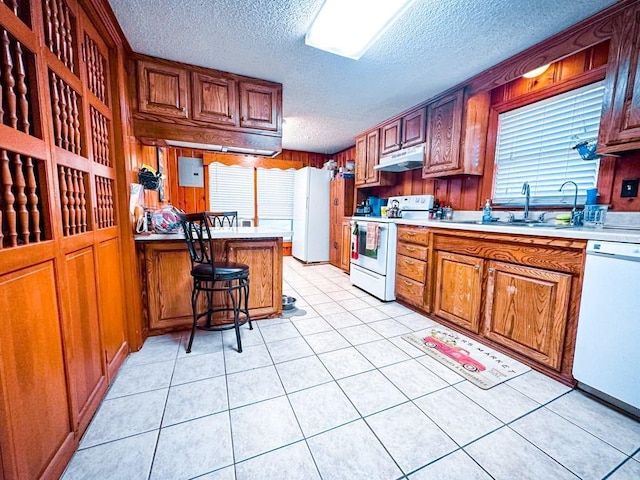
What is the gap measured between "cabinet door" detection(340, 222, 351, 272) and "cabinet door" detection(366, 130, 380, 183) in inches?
34.0

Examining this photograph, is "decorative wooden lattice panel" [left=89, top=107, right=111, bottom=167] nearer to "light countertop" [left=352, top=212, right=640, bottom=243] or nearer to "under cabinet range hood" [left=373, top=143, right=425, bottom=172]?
"light countertop" [left=352, top=212, right=640, bottom=243]

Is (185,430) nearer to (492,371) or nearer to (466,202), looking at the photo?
(492,371)

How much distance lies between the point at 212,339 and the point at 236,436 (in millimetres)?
1033

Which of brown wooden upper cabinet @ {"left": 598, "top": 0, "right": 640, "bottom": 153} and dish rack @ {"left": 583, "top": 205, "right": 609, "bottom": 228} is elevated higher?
brown wooden upper cabinet @ {"left": 598, "top": 0, "right": 640, "bottom": 153}

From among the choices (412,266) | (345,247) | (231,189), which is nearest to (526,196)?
(412,266)

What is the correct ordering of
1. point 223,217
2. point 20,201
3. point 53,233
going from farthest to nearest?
point 223,217, point 53,233, point 20,201

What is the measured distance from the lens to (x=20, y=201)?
88cm

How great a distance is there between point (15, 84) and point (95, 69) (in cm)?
80

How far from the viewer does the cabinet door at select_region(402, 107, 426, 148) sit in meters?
3.02

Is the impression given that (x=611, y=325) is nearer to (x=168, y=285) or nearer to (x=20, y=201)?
(x=20, y=201)

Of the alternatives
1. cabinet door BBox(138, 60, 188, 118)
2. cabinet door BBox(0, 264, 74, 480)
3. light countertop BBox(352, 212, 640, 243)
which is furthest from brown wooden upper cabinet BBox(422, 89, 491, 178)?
cabinet door BBox(0, 264, 74, 480)

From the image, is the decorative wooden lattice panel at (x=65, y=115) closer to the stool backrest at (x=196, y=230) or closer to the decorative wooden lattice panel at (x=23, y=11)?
the decorative wooden lattice panel at (x=23, y=11)

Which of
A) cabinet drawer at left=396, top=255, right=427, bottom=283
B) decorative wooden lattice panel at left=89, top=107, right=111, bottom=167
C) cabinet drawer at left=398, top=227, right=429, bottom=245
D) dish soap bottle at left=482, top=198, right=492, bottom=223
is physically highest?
decorative wooden lattice panel at left=89, top=107, right=111, bottom=167

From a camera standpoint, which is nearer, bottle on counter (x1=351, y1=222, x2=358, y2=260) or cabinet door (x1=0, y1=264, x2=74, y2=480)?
cabinet door (x1=0, y1=264, x2=74, y2=480)
